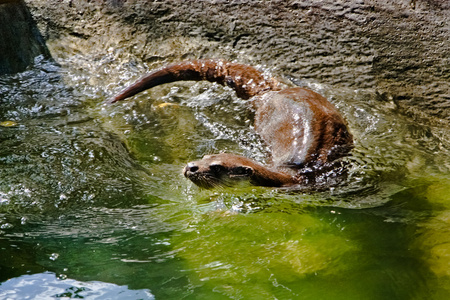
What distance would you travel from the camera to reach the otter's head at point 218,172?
2.99m

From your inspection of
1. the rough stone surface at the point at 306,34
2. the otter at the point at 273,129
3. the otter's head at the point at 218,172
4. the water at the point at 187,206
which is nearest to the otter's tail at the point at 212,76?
the otter at the point at 273,129

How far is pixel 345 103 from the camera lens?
3959mm

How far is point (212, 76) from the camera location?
13.3ft

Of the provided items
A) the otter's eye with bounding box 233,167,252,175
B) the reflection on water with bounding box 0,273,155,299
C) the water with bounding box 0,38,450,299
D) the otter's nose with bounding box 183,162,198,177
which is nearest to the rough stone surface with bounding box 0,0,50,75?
the water with bounding box 0,38,450,299

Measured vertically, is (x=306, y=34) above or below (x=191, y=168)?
above

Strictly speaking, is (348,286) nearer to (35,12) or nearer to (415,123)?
(415,123)

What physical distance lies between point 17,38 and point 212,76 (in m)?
1.81

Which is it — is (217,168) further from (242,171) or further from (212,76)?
(212,76)

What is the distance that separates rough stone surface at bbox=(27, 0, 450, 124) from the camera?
4.01m

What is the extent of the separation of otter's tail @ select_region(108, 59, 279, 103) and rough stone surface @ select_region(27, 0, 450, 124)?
1.09 feet

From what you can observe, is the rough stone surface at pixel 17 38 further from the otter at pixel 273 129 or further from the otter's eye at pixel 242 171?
the otter's eye at pixel 242 171

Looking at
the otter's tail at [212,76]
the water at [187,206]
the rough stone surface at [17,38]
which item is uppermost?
the rough stone surface at [17,38]

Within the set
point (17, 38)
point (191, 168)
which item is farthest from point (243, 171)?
point (17, 38)

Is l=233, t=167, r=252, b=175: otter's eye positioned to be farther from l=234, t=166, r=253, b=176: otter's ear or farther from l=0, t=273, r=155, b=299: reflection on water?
l=0, t=273, r=155, b=299: reflection on water
